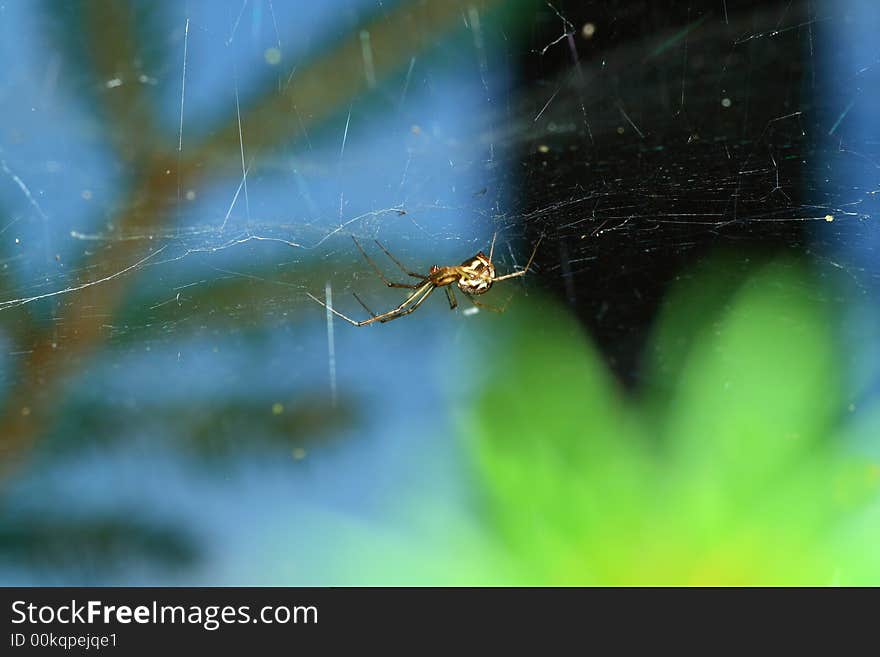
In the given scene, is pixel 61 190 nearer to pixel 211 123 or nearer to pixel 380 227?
pixel 211 123

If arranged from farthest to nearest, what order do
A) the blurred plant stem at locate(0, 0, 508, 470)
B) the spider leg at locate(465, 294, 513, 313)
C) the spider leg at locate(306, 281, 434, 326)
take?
the spider leg at locate(465, 294, 513, 313), the spider leg at locate(306, 281, 434, 326), the blurred plant stem at locate(0, 0, 508, 470)

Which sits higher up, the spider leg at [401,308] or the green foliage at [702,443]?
the spider leg at [401,308]

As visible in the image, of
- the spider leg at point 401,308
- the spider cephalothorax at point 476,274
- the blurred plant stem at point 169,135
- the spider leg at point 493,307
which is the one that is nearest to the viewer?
the blurred plant stem at point 169,135

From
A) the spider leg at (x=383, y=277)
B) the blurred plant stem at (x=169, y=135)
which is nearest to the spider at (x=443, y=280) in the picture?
the spider leg at (x=383, y=277)

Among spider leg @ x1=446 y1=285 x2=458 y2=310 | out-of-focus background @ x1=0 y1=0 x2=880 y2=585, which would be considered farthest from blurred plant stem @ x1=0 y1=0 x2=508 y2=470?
spider leg @ x1=446 y1=285 x2=458 y2=310

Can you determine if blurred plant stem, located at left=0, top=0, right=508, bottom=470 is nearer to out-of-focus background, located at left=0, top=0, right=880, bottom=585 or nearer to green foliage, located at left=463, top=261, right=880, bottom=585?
out-of-focus background, located at left=0, top=0, right=880, bottom=585

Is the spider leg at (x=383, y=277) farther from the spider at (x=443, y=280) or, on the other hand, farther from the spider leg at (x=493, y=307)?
the spider leg at (x=493, y=307)

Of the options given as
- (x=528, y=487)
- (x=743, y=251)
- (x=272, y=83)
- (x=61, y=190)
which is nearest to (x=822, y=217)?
(x=743, y=251)

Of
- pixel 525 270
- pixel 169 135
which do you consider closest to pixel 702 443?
pixel 525 270

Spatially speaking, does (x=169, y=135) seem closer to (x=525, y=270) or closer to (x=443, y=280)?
(x=443, y=280)
